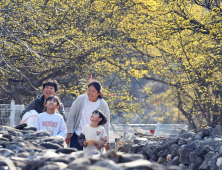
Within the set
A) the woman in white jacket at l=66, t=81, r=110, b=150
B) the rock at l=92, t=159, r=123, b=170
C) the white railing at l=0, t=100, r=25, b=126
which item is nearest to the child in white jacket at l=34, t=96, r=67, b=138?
the woman in white jacket at l=66, t=81, r=110, b=150

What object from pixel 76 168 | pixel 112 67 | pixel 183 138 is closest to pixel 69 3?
pixel 112 67

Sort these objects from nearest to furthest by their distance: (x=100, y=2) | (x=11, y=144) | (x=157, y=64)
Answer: (x=11, y=144) < (x=100, y=2) < (x=157, y=64)

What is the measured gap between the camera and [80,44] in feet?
37.4

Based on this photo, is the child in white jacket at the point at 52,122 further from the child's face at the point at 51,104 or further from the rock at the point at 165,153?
the rock at the point at 165,153

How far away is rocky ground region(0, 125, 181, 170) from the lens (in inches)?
73.8

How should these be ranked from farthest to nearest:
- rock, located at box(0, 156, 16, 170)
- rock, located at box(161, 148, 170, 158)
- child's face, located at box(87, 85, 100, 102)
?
rock, located at box(161, 148, 170, 158) → child's face, located at box(87, 85, 100, 102) → rock, located at box(0, 156, 16, 170)

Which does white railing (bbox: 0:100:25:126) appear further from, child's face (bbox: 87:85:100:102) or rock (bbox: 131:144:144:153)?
child's face (bbox: 87:85:100:102)

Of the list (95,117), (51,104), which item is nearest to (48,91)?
(51,104)

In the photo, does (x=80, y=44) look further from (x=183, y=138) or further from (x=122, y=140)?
(x=183, y=138)

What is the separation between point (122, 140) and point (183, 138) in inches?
99.8

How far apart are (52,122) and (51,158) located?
2414 mm

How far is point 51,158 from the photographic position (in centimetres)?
232

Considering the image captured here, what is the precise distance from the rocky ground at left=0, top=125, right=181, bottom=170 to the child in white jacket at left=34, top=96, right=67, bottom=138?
2.37ft

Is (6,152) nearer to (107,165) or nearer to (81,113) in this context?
(107,165)
